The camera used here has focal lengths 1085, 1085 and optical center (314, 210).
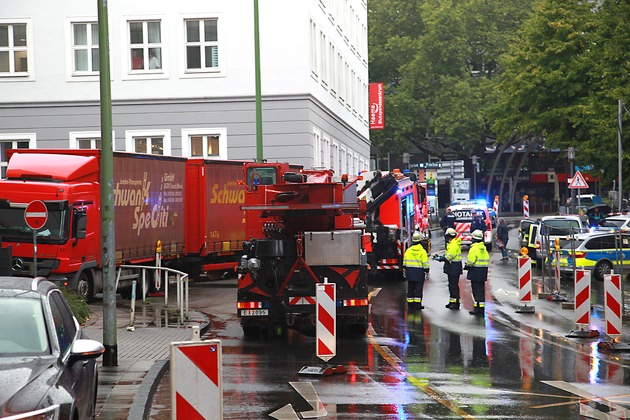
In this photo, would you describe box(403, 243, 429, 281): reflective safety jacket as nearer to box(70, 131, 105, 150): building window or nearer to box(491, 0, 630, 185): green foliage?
box(70, 131, 105, 150): building window

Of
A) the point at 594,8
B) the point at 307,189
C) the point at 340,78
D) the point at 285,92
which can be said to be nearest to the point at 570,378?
the point at 307,189

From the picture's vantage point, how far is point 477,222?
41.0 m

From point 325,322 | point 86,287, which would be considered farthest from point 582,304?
point 86,287

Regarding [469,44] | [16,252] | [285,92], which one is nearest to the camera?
[16,252]

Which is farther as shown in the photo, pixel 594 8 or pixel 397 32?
pixel 397 32

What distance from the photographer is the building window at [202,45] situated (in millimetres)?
39062

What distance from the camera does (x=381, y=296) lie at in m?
26.2

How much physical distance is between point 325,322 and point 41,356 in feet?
20.3

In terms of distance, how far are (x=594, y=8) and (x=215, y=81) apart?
2271cm

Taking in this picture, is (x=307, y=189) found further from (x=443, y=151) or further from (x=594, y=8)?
(x=443, y=151)

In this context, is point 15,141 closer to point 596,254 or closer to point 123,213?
point 123,213

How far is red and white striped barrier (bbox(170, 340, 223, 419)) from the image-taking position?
7.71 metres

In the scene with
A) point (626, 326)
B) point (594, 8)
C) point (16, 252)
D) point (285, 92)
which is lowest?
point (626, 326)

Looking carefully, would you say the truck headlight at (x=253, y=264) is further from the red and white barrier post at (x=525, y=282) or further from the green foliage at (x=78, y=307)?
the red and white barrier post at (x=525, y=282)
